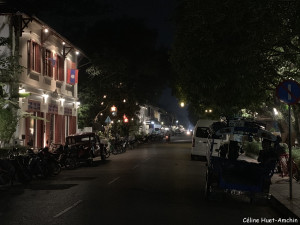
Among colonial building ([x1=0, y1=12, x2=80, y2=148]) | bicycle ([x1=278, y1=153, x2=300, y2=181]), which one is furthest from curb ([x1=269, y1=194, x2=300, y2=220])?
colonial building ([x1=0, y1=12, x2=80, y2=148])

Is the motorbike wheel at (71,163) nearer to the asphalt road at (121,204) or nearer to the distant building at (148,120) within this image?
the asphalt road at (121,204)

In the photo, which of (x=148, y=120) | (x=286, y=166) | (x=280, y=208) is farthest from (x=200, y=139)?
(x=148, y=120)

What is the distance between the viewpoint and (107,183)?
15000mm

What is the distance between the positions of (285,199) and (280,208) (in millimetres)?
796

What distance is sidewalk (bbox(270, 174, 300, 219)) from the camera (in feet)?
32.2

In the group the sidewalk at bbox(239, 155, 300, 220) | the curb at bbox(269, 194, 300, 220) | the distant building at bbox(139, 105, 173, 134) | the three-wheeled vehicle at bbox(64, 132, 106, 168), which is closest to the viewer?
the curb at bbox(269, 194, 300, 220)

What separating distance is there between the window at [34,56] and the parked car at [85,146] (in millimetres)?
5513

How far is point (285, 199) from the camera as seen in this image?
37.0 ft

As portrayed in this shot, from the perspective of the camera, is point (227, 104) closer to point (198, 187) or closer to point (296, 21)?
point (198, 187)

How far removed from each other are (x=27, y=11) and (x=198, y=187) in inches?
593

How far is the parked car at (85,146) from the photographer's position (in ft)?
Result: 74.8

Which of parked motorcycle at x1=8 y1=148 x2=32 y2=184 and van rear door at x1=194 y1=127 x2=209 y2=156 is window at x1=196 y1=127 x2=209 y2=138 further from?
parked motorcycle at x1=8 y1=148 x2=32 y2=184

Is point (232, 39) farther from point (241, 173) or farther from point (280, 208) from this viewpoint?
point (280, 208)

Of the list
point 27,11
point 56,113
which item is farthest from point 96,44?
point 27,11
